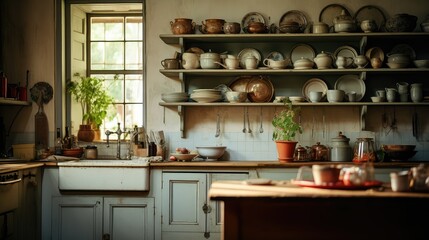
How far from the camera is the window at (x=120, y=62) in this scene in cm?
595

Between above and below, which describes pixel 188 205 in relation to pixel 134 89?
below

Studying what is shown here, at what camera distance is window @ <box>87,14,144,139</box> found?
595 centimetres

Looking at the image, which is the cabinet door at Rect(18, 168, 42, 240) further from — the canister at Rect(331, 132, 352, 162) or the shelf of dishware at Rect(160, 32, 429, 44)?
the canister at Rect(331, 132, 352, 162)

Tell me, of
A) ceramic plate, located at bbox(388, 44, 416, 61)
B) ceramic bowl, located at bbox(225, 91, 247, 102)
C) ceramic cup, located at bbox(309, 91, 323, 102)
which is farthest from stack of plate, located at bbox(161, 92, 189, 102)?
ceramic plate, located at bbox(388, 44, 416, 61)

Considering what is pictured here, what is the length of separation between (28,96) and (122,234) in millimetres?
2022

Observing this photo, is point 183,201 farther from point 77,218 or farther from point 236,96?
point 236,96

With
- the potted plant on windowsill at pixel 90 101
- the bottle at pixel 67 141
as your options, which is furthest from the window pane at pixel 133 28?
the bottle at pixel 67 141

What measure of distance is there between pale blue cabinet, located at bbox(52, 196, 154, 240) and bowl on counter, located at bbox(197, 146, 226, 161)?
0.76 metres

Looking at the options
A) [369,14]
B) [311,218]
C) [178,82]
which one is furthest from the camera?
[178,82]

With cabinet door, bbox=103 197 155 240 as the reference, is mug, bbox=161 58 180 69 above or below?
above

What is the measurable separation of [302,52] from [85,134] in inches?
102

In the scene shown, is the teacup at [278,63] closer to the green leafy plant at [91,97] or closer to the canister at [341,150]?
the canister at [341,150]

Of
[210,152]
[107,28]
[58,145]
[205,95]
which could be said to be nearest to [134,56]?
[107,28]

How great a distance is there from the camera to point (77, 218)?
4.90 metres
